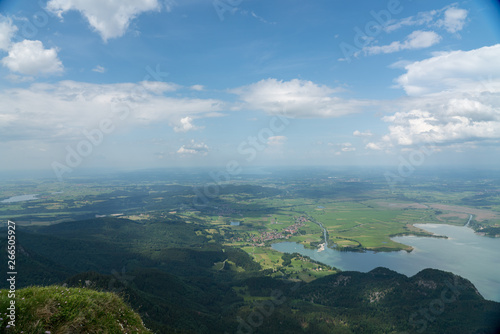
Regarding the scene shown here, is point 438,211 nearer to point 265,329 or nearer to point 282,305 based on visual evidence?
point 282,305

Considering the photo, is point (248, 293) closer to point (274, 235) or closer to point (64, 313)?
point (274, 235)

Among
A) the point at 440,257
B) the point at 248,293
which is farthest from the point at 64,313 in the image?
Answer: the point at 440,257

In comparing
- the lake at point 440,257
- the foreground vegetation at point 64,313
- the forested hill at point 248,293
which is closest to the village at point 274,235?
the lake at point 440,257

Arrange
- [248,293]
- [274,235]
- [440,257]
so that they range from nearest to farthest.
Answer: [248,293] → [440,257] → [274,235]

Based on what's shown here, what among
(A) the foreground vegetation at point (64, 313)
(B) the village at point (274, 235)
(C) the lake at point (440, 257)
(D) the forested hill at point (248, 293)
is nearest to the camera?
(A) the foreground vegetation at point (64, 313)

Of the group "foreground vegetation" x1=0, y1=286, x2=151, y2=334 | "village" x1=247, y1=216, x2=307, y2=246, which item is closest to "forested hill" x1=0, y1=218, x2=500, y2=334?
"foreground vegetation" x1=0, y1=286, x2=151, y2=334

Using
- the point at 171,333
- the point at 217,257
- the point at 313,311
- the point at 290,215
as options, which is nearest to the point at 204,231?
the point at 217,257

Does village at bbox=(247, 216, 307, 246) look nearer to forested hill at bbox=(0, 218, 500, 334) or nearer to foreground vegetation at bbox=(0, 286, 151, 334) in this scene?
forested hill at bbox=(0, 218, 500, 334)

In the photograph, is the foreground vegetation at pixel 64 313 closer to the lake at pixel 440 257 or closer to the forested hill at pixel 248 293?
the forested hill at pixel 248 293
